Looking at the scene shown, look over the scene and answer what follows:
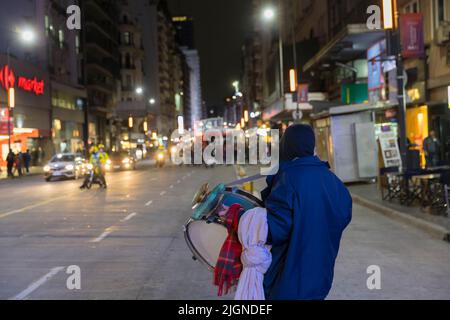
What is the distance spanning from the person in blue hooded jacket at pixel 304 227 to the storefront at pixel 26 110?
41.4 meters

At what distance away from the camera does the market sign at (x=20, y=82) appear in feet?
148

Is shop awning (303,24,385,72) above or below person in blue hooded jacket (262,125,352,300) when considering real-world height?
above

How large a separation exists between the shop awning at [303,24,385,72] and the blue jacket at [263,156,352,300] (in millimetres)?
24769

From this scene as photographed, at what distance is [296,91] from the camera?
1524 inches

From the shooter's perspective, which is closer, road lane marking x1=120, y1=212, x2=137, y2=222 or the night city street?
the night city street

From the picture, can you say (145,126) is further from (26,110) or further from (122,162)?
(122,162)

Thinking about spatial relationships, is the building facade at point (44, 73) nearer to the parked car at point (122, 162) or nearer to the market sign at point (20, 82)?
the market sign at point (20, 82)

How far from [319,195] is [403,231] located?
9.00 m

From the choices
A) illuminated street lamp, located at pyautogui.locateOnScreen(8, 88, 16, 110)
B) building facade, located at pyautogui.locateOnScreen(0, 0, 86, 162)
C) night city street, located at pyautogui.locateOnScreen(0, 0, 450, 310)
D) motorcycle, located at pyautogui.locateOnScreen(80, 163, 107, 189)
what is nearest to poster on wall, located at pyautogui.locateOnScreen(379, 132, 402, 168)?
night city street, located at pyautogui.locateOnScreen(0, 0, 450, 310)

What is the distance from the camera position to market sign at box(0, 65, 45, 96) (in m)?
45.1

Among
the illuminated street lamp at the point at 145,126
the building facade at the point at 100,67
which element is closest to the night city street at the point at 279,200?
the building facade at the point at 100,67

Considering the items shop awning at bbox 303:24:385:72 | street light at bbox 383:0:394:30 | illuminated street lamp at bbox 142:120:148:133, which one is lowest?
street light at bbox 383:0:394:30

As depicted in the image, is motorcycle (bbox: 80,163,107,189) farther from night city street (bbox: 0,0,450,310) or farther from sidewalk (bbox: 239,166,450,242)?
sidewalk (bbox: 239,166,450,242)
